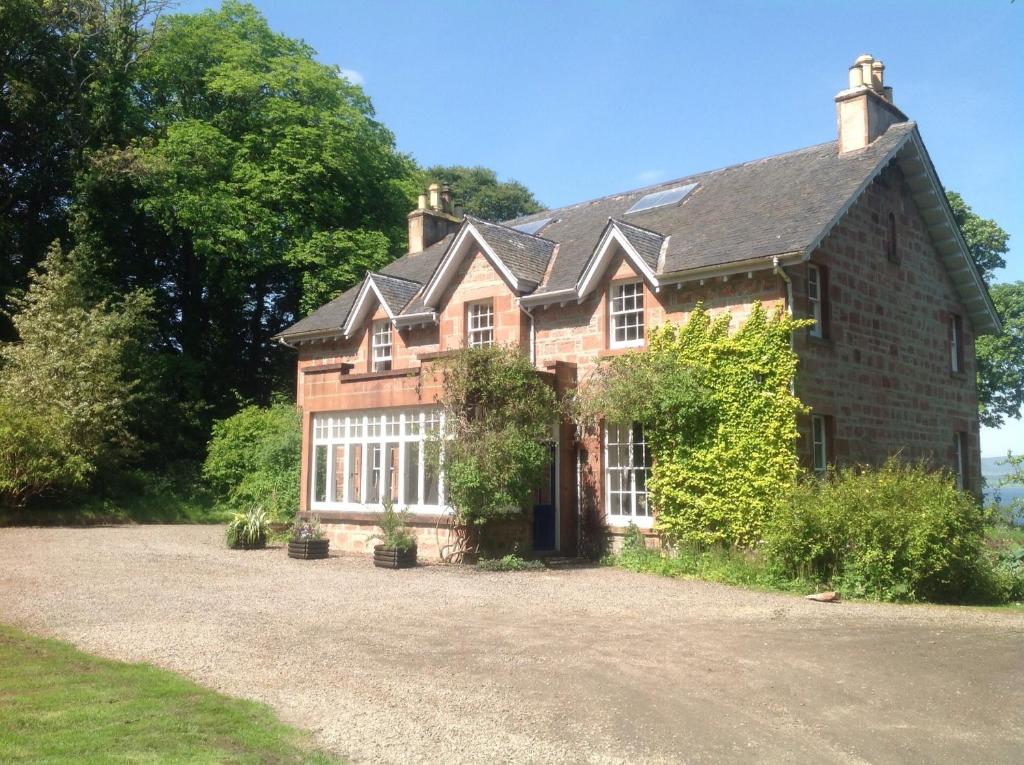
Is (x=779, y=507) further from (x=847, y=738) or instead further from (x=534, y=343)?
(x=847, y=738)

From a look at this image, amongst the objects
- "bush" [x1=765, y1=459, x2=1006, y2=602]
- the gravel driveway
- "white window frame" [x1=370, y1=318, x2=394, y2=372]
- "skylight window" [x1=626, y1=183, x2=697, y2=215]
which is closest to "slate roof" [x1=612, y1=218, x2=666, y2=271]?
"skylight window" [x1=626, y1=183, x2=697, y2=215]

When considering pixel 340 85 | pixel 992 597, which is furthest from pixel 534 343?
pixel 340 85

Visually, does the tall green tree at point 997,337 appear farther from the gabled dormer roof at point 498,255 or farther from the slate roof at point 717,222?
the gabled dormer roof at point 498,255

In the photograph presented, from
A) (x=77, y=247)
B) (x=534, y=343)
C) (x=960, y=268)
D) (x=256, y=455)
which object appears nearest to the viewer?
(x=534, y=343)

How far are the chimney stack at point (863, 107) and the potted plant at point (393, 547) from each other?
12.8m

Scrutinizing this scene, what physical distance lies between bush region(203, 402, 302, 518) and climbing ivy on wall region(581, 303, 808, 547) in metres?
10.4

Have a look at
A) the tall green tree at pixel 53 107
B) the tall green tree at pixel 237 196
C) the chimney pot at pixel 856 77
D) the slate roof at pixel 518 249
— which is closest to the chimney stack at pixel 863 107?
the chimney pot at pixel 856 77

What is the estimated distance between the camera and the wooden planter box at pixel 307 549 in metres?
18.1

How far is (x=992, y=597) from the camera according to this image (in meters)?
14.5

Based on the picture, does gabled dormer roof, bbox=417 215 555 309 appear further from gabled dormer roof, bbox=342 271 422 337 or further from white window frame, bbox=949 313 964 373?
white window frame, bbox=949 313 964 373

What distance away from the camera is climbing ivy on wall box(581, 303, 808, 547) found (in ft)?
53.7

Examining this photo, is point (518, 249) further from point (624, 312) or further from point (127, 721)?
point (127, 721)

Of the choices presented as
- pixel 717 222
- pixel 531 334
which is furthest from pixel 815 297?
pixel 531 334

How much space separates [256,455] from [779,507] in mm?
17145
